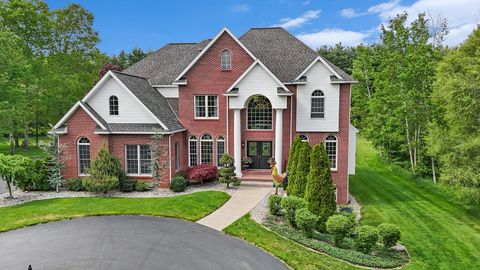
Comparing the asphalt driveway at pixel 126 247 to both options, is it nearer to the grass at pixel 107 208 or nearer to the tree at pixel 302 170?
the grass at pixel 107 208

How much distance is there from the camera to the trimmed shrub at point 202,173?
2236 cm

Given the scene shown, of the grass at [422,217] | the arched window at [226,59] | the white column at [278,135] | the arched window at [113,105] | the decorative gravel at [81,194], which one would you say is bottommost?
the grass at [422,217]

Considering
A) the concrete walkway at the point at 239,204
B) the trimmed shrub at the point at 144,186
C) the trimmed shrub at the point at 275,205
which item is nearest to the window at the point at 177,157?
the trimmed shrub at the point at 144,186

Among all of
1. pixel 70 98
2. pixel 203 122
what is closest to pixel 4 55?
pixel 70 98

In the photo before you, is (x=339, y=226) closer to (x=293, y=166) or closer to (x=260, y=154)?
(x=293, y=166)

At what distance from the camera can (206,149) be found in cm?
2483

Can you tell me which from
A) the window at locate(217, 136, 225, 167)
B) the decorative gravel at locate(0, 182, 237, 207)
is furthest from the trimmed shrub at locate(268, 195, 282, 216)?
the window at locate(217, 136, 225, 167)

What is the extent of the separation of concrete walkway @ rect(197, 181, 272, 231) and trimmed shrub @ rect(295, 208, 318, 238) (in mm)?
3126

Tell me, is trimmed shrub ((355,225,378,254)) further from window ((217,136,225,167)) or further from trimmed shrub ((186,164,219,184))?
window ((217,136,225,167))

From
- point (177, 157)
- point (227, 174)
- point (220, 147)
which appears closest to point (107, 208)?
point (177, 157)

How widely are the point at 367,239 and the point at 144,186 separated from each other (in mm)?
13783

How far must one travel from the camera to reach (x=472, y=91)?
65.7 ft

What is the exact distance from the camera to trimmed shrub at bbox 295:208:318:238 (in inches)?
543

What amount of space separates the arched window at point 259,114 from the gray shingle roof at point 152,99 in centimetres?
508
